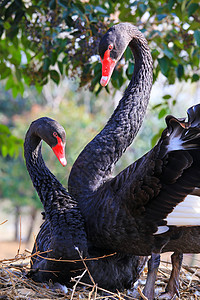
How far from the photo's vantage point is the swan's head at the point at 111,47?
1.85 meters

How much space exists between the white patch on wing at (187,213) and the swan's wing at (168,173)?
0.06 feet

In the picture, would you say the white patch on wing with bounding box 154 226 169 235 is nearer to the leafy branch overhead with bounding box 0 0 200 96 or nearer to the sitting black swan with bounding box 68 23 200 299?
the sitting black swan with bounding box 68 23 200 299

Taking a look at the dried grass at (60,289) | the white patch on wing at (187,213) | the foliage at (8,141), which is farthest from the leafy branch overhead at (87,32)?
the dried grass at (60,289)

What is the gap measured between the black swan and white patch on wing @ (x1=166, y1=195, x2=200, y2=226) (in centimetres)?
43

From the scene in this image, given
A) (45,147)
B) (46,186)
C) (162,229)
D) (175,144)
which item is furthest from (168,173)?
(45,147)

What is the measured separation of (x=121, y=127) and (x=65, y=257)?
697 mm

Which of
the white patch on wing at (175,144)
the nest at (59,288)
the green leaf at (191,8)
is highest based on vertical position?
the green leaf at (191,8)

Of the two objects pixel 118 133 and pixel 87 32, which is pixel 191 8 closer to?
pixel 87 32

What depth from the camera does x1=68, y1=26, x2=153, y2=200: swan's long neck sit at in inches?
77.8

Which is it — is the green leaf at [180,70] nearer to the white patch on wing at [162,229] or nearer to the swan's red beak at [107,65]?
the swan's red beak at [107,65]

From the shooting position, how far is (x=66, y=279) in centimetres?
176

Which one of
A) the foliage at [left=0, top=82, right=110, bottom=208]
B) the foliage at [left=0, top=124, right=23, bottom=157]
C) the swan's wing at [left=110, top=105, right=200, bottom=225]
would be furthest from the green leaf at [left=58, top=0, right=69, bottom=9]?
the foliage at [left=0, top=82, right=110, bottom=208]

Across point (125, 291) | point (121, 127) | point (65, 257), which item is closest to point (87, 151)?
point (121, 127)

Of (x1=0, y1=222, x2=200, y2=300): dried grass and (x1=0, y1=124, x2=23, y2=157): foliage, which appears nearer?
(x1=0, y1=222, x2=200, y2=300): dried grass
